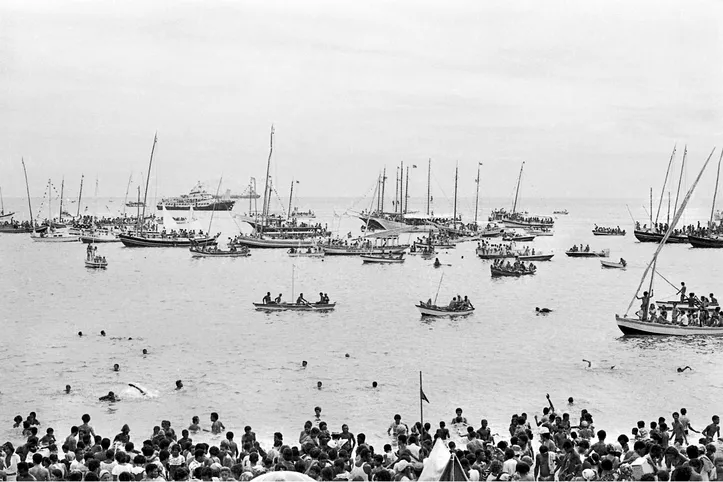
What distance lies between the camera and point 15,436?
83.1 ft

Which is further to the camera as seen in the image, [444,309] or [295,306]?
[295,306]

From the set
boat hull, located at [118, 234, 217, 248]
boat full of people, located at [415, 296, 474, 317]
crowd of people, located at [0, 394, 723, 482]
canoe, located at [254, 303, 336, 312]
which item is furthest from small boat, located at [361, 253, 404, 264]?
crowd of people, located at [0, 394, 723, 482]

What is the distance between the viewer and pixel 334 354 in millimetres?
39781

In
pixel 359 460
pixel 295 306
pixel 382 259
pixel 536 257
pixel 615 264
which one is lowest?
pixel 295 306

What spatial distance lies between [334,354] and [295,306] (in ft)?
43.2

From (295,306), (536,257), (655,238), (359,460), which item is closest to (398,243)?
(536,257)

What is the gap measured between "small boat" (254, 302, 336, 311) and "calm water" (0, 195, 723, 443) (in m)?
0.74

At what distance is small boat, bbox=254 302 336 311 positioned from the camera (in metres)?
52.7

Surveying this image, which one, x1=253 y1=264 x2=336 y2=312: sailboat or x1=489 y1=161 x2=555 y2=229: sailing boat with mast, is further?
x1=489 y1=161 x2=555 y2=229: sailing boat with mast

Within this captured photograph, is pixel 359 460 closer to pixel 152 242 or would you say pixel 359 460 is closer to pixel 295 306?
pixel 295 306

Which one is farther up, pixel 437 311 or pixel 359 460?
pixel 359 460

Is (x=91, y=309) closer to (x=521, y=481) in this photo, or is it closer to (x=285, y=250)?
(x=521, y=481)

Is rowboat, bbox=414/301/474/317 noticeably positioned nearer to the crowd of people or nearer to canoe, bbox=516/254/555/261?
the crowd of people

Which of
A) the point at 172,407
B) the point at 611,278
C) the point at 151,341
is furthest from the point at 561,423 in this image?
the point at 611,278
